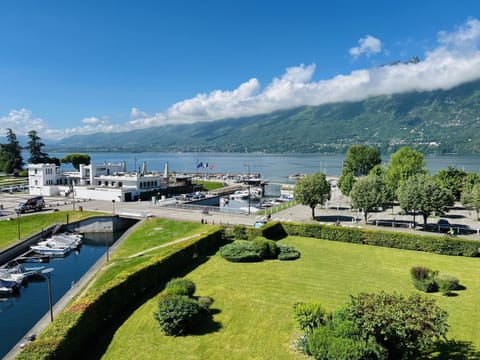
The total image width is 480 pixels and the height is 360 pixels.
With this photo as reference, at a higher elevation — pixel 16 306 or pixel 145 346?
pixel 145 346

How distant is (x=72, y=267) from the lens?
34.8m

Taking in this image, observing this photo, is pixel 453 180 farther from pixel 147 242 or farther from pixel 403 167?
pixel 147 242

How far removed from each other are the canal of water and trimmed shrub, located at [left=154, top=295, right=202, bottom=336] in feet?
33.3

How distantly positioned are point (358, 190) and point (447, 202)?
9036 millimetres

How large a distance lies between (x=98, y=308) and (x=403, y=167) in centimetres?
5628

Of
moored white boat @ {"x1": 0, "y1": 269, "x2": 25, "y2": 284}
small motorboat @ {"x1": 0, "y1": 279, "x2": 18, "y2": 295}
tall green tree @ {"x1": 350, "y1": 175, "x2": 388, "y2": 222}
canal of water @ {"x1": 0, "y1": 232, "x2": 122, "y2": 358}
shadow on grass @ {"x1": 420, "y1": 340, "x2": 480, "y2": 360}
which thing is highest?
tall green tree @ {"x1": 350, "y1": 175, "x2": 388, "y2": 222}

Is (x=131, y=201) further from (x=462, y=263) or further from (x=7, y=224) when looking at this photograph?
(x=462, y=263)

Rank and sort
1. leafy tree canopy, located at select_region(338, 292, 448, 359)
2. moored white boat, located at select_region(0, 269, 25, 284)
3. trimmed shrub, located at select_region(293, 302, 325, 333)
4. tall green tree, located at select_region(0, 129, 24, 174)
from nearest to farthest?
leafy tree canopy, located at select_region(338, 292, 448, 359), trimmed shrub, located at select_region(293, 302, 325, 333), moored white boat, located at select_region(0, 269, 25, 284), tall green tree, located at select_region(0, 129, 24, 174)

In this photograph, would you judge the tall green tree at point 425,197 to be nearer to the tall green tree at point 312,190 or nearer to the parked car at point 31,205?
the tall green tree at point 312,190

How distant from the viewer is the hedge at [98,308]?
43.6ft

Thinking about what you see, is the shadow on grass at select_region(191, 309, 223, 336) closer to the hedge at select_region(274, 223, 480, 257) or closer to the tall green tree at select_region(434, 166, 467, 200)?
the hedge at select_region(274, 223, 480, 257)

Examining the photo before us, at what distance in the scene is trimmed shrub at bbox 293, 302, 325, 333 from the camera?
1457 cm

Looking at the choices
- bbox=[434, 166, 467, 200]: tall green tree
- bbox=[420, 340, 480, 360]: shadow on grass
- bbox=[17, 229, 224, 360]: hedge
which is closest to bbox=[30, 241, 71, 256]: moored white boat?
bbox=[17, 229, 224, 360]: hedge

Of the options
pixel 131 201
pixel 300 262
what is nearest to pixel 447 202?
pixel 300 262
